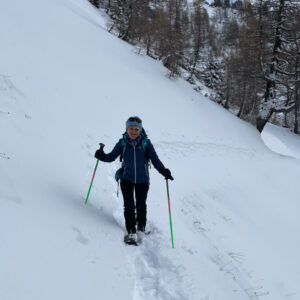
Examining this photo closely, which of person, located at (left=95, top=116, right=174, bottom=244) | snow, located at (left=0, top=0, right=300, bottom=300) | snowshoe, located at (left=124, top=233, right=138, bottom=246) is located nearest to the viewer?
snow, located at (left=0, top=0, right=300, bottom=300)

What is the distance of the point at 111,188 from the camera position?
7.79 meters

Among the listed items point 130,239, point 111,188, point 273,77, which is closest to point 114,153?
point 130,239

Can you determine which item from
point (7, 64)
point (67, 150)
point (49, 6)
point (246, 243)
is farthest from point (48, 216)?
point (49, 6)

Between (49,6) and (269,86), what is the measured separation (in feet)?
51.4

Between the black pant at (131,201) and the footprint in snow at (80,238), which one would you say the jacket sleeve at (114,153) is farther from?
the footprint in snow at (80,238)

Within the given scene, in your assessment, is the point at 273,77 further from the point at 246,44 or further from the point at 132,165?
the point at 132,165

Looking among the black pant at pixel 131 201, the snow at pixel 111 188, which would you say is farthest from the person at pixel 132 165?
the snow at pixel 111 188

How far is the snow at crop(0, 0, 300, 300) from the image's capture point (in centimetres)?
423

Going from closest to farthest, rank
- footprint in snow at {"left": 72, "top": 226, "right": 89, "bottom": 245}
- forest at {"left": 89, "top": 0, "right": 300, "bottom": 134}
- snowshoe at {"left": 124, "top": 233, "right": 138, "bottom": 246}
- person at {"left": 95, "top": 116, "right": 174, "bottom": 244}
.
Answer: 1. footprint in snow at {"left": 72, "top": 226, "right": 89, "bottom": 245}
2. snowshoe at {"left": 124, "top": 233, "right": 138, "bottom": 246}
3. person at {"left": 95, "top": 116, "right": 174, "bottom": 244}
4. forest at {"left": 89, "top": 0, "right": 300, "bottom": 134}

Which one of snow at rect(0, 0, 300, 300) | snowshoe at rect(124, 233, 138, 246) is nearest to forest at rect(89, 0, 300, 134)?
snow at rect(0, 0, 300, 300)

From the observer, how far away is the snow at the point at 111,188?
13.9ft

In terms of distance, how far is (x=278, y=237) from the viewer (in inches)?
416

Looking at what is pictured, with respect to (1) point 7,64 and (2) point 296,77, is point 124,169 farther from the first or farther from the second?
(2) point 296,77

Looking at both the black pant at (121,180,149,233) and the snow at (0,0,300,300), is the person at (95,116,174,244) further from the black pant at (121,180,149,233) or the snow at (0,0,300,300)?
the snow at (0,0,300,300)
